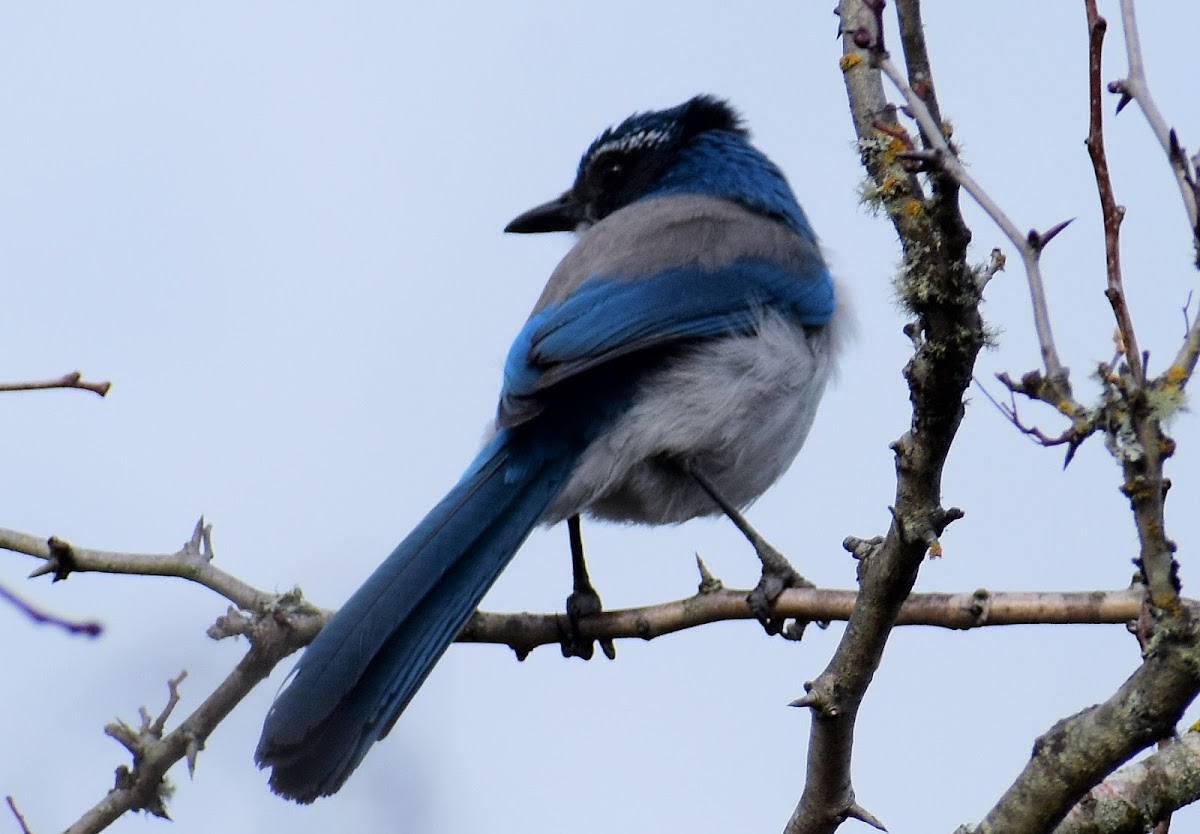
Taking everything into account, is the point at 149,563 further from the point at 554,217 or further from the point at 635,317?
the point at 554,217

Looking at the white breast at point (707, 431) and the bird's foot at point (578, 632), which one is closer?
the bird's foot at point (578, 632)

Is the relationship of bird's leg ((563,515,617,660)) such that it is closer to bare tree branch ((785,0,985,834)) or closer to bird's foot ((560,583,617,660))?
bird's foot ((560,583,617,660))

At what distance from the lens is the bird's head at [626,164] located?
7082mm

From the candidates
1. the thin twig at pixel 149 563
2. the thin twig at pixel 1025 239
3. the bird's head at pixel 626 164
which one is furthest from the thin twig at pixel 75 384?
the bird's head at pixel 626 164

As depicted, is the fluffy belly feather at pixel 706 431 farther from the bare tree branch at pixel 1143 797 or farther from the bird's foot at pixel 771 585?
the bare tree branch at pixel 1143 797

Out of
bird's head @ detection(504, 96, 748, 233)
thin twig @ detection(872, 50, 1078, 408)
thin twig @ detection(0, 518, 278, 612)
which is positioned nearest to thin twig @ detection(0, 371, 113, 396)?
thin twig @ detection(0, 518, 278, 612)

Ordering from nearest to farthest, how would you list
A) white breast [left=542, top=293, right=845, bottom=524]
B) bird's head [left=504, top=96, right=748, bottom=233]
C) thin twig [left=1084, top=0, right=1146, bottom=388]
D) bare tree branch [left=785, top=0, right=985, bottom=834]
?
thin twig [left=1084, top=0, right=1146, bottom=388], bare tree branch [left=785, top=0, right=985, bottom=834], white breast [left=542, top=293, right=845, bottom=524], bird's head [left=504, top=96, right=748, bottom=233]

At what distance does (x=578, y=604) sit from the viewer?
5.07 metres

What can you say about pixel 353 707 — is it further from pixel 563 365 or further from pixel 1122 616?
pixel 1122 616

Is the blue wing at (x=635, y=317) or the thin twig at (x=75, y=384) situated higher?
the blue wing at (x=635, y=317)

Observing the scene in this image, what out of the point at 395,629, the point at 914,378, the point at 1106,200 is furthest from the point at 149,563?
the point at 1106,200

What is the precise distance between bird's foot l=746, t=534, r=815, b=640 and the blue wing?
77cm

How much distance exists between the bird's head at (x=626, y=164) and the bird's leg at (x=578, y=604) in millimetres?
1999

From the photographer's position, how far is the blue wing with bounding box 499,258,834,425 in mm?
4996
